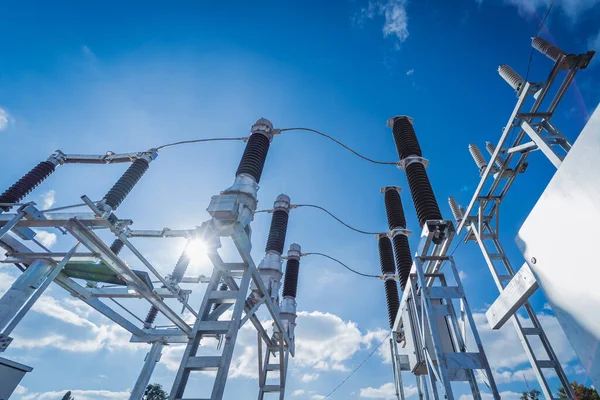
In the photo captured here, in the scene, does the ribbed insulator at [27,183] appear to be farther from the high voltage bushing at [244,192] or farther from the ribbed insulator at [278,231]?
the ribbed insulator at [278,231]

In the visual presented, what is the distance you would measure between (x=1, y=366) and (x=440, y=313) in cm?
897

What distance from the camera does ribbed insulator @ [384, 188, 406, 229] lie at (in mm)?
13275

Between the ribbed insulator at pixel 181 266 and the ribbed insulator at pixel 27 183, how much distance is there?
5.85 m

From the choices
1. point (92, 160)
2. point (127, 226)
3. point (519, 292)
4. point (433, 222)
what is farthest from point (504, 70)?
point (92, 160)

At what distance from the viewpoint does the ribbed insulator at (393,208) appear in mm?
13275

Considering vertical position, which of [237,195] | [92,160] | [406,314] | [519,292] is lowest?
[519,292]

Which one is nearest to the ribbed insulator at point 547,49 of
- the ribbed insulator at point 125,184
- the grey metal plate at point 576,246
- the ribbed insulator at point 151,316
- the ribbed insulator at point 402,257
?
the ribbed insulator at point 402,257

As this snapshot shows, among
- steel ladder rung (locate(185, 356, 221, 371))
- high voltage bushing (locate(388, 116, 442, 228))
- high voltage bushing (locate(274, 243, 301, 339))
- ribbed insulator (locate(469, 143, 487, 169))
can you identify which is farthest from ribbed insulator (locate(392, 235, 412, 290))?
steel ladder rung (locate(185, 356, 221, 371))

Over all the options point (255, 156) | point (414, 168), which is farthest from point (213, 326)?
point (414, 168)

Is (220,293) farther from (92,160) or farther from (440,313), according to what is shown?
(92,160)

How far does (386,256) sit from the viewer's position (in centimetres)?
1470

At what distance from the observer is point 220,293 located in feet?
22.6

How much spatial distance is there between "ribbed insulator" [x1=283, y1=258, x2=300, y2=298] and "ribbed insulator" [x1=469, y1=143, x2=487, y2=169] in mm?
8519

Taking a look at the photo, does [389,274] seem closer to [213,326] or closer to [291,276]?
[291,276]
